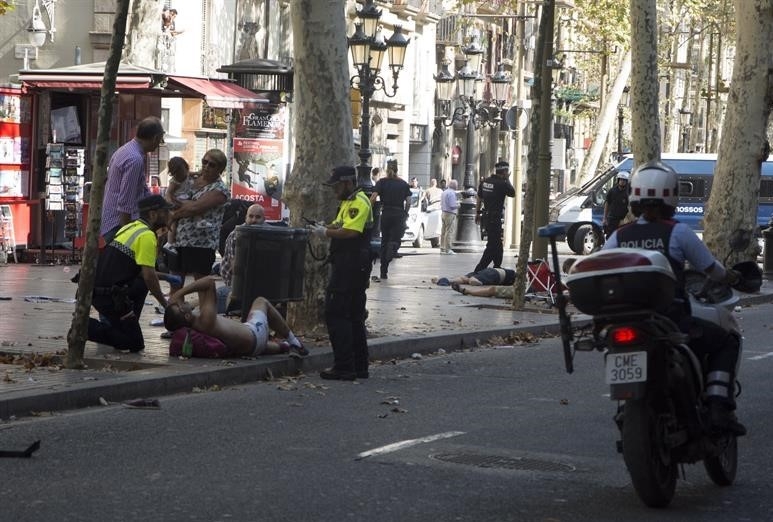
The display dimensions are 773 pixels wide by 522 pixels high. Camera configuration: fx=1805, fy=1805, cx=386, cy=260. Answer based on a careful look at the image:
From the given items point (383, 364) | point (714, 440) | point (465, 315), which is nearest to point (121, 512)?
point (714, 440)

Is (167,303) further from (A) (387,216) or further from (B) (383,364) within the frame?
(A) (387,216)

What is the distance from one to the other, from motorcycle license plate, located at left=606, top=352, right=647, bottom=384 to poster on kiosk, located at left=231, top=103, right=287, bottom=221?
913 inches

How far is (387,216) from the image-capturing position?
3002 centimetres

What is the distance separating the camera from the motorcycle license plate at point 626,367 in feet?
25.3

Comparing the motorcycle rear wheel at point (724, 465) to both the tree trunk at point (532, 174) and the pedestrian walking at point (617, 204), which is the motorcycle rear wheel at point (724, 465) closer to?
the tree trunk at point (532, 174)

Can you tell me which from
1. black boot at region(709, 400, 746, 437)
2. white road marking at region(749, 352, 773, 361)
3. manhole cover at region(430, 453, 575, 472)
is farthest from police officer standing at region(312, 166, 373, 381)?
black boot at region(709, 400, 746, 437)

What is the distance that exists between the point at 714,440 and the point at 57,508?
2.99 meters

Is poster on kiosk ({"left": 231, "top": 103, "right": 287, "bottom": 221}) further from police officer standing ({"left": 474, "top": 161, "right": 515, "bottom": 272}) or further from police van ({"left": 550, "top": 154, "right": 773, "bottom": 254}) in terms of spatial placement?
police van ({"left": 550, "top": 154, "right": 773, "bottom": 254})

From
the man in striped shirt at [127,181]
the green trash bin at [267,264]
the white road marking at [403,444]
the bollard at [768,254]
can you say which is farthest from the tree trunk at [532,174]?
the bollard at [768,254]

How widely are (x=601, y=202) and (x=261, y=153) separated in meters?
15.0

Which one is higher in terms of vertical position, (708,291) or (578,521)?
(708,291)

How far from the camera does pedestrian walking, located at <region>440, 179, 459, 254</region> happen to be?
40969 mm

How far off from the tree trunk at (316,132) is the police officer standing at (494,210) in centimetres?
1052

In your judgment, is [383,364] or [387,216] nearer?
[383,364]
